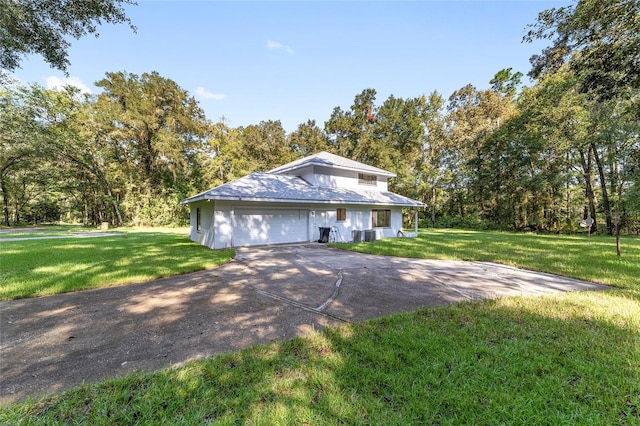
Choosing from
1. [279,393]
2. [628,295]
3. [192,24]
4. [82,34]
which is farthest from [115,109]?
[628,295]

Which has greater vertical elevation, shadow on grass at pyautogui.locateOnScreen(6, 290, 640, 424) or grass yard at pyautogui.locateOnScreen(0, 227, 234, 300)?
grass yard at pyautogui.locateOnScreen(0, 227, 234, 300)

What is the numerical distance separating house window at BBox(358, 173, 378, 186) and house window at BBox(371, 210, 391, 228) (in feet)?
8.10

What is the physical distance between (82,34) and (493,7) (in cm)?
1190

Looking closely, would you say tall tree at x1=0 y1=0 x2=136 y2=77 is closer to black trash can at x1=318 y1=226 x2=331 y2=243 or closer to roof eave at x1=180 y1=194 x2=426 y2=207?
roof eave at x1=180 y1=194 x2=426 y2=207

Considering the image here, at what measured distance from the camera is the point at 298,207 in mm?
12703

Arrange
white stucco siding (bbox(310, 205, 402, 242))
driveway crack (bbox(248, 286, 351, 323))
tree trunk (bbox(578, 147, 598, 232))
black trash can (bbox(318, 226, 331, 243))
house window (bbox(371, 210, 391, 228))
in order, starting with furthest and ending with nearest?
tree trunk (bbox(578, 147, 598, 232)) → house window (bbox(371, 210, 391, 228)) → white stucco siding (bbox(310, 205, 402, 242)) → black trash can (bbox(318, 226, 331, 243)) → driveway crack (bbox(248, 286, 351, 323))

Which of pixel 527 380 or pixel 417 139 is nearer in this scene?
pixel 527 380

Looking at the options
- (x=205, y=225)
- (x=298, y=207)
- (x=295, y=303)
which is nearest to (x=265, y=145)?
(x=298, y=207)

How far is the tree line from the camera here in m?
20.2

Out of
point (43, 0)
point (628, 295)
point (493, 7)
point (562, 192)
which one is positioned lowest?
point (628, 295)

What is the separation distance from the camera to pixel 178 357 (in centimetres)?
259

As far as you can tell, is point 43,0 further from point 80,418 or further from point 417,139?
point 417,139

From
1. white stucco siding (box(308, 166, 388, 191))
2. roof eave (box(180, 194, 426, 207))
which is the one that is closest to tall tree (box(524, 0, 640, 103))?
roof eave (box(180, 194, 426, 207))

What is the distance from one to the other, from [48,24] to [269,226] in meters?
8.78
